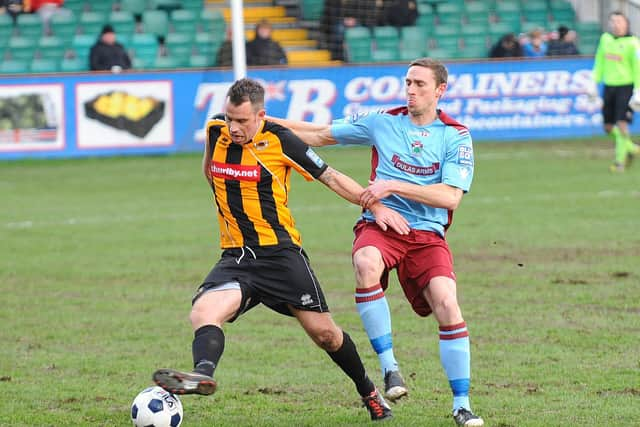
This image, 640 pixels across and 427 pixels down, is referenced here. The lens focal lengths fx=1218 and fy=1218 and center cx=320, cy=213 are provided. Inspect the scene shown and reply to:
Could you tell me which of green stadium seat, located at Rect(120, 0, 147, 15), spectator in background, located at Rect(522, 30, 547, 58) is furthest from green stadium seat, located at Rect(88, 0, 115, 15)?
spectator in background, located at Rect(522, 30, 547, 58)

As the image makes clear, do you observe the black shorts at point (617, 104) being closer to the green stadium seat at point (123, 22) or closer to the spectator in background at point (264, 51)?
the spectator in background at point (264, 51)

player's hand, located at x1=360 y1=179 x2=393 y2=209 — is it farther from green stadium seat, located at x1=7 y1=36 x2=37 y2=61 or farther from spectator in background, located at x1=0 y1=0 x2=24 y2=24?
spectator in background, located at x1=0 y1=0 x2=24 y2=24

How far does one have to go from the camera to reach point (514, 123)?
939 inches

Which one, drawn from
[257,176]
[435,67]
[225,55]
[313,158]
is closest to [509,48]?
[225,55]

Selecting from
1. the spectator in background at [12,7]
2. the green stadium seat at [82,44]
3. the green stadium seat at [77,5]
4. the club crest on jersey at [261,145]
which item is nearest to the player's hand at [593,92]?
the green stadium seat at [82,44]

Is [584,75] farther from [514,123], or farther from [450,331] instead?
[450,331]

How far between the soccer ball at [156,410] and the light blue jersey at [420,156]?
1648 millimetres

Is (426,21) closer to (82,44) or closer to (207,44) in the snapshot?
(207,44)

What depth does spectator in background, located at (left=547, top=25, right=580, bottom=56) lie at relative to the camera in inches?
985

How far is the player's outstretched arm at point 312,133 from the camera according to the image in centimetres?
718

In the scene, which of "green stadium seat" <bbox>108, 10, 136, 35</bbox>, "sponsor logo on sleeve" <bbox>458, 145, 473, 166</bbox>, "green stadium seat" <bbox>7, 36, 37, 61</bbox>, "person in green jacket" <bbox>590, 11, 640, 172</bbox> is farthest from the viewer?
"green stadium seat" <bbox>108, 10, 136, 35</bbox>

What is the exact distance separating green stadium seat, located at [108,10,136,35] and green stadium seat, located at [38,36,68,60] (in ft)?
4.13

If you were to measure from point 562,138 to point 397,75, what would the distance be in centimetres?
365

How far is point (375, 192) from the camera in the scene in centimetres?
664
